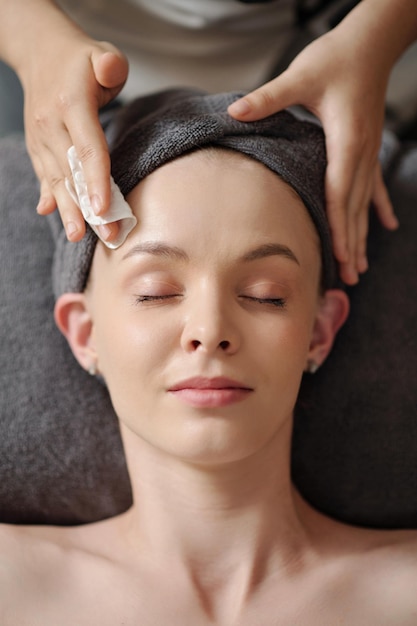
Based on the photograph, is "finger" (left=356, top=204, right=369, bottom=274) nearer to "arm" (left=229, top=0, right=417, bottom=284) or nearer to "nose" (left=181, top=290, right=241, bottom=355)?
"arm" (left=229, top=0, right=417, bottom=284)

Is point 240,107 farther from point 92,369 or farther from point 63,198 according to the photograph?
point 92,369

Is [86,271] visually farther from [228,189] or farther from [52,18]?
[52,18]

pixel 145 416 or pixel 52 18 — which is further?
pixel 52 18

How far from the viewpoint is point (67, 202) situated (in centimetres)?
131

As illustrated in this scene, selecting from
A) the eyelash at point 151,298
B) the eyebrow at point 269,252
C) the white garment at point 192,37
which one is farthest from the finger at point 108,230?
the white garment at point 192,37

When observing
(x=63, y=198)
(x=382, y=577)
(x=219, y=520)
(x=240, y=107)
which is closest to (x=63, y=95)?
(x=63, y=198)

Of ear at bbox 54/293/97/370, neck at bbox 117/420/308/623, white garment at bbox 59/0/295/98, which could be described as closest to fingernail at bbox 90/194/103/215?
ear at bbox 54/293/97/370

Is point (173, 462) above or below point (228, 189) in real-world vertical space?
below

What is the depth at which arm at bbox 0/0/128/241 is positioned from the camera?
127 cm

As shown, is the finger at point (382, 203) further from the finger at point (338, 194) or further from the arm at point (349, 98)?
the finger at point (338, 194)

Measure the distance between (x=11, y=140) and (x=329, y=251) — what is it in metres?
0.82

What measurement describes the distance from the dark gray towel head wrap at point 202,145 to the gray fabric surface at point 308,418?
0.54 feet

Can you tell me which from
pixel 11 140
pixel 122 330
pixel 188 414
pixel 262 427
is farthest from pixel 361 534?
pixel 11 140

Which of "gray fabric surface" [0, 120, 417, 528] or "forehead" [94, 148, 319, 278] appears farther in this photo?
"gray fabric surface" [0, 120, 417, 528]
